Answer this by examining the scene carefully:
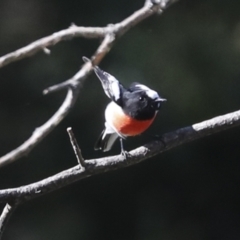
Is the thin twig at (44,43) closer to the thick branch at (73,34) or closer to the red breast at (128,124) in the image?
the thick branch at (73,34)

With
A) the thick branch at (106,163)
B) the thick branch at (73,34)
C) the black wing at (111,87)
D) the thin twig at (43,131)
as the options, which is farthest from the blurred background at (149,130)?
the thin twig at (43,131)

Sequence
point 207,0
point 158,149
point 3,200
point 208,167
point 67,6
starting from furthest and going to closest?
1. point 208,167
2. point 207,0
3. point 67,6
4. point 158,149
5. point 3,200

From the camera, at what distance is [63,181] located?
1.57 metres

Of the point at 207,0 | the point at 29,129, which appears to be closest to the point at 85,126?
the point at 29,129

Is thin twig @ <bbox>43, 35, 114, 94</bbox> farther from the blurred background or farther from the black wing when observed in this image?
the blurred background

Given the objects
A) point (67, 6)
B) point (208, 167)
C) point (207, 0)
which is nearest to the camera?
point (67, 6)

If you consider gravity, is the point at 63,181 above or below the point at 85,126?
below

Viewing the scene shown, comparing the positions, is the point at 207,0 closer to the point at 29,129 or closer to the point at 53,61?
the point at 53,61

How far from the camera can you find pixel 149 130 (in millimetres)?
3121

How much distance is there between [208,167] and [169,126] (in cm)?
45

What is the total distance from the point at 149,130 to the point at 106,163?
1.51 meters

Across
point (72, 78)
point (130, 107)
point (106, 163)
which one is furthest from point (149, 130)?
point (72, 78)

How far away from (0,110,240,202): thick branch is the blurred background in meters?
1.24

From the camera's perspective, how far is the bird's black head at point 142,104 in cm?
228
